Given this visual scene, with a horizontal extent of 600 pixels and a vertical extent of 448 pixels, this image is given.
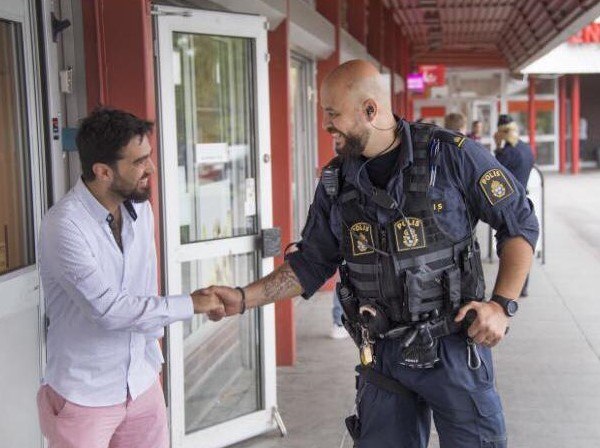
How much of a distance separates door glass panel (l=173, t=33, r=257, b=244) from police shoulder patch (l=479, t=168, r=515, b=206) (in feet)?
6.52

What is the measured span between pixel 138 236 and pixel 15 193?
Result: 822mm

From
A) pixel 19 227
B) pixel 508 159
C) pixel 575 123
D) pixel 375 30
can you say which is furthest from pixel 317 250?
pixel 575 123

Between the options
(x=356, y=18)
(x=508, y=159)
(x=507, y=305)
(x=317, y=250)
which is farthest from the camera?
(x=356, y=18)

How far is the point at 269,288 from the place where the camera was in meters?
2.91

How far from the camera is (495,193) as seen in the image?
2.54 meters

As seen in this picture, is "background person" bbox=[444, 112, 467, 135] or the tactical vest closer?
the tactical vest

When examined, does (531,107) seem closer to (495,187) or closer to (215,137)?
(215,137)

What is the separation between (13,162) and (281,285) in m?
1.20

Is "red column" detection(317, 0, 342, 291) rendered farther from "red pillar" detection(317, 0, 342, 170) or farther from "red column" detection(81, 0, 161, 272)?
"red column" detection(81, 0, 161, 272)

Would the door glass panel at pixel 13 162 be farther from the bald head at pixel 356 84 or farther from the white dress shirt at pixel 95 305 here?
the bald head at pixel 356 84

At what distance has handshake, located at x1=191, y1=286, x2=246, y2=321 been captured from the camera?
277 centimetres

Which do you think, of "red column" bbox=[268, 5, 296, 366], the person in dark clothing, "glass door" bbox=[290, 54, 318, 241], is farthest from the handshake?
the person in dark clothing

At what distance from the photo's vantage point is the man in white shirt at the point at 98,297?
96.3 inches

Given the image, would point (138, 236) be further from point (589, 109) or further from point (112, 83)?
point (589, 109)
